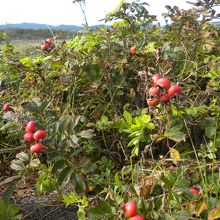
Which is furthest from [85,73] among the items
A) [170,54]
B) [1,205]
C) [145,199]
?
[145,199]

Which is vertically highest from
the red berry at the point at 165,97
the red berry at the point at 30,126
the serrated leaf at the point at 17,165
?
the red berry at the point at 165,97

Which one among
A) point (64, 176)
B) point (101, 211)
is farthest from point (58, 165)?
point (101, 211)

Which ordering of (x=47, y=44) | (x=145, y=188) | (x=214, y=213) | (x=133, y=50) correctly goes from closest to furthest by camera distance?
1. (x=214, y=213)
2. (x=145, y=188)
3. (x=133, y=50)
4. (x=47, y=44)

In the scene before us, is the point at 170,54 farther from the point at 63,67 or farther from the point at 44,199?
the point at 44,199

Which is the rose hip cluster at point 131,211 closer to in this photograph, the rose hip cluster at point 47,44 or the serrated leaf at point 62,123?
the serrated leaf at point 62,123

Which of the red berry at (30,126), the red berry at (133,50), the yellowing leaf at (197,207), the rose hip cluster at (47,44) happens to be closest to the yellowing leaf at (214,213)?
the yellowing leaf at (197,207)

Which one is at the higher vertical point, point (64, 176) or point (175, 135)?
point (175, 135)

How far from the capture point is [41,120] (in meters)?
1.52

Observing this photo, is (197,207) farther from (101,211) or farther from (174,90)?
(174,90)

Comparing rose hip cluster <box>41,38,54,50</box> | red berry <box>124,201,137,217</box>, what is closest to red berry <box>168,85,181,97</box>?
red berry <box>124,201,137,217</box>

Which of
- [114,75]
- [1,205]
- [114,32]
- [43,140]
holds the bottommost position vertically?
[1,205]

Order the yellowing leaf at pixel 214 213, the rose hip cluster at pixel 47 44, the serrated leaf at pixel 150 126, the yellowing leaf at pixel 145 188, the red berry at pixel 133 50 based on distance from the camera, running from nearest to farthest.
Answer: the yellowing leaf at pixel 214 213 → the yellowing leaf at pixel 145 188 → the serrated leaf at pixel 150 126 → the red berry at pixel 133 50 → the rose hip cluster at pixel 47 44

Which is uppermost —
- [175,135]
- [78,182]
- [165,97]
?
[165,97]

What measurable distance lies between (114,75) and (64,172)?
69 cm
